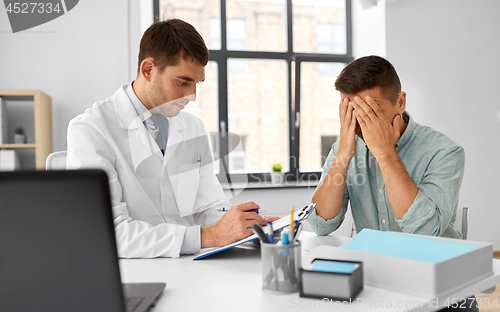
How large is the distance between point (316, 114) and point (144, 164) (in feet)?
8.13

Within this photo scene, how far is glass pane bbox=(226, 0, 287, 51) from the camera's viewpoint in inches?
131

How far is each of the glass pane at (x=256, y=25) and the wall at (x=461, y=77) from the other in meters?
0.93

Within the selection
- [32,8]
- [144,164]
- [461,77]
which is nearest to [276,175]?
[461,77]

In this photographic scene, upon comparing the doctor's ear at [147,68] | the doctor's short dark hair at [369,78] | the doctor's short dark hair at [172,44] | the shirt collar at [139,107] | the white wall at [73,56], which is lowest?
the shirt collar at [139,107]

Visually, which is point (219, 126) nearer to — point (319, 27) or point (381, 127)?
point (319, 27)

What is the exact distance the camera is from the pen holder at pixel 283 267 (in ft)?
2.11

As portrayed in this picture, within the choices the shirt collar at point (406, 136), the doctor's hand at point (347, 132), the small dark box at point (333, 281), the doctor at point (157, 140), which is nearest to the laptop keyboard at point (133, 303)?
the small dark box at point (333, 281)

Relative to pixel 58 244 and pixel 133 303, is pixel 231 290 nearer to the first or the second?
pixel 133 303

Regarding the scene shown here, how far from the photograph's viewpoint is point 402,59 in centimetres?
324

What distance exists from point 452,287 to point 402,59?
2.97 meters

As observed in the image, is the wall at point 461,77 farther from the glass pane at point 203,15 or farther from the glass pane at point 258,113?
the glass pane at point 203,15

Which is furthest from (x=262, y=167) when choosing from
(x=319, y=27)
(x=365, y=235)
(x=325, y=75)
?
(x=365, y=235)

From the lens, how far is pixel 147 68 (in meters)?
1.39

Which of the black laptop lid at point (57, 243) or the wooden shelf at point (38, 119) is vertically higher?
the wooden shelf at point (38, 119)
